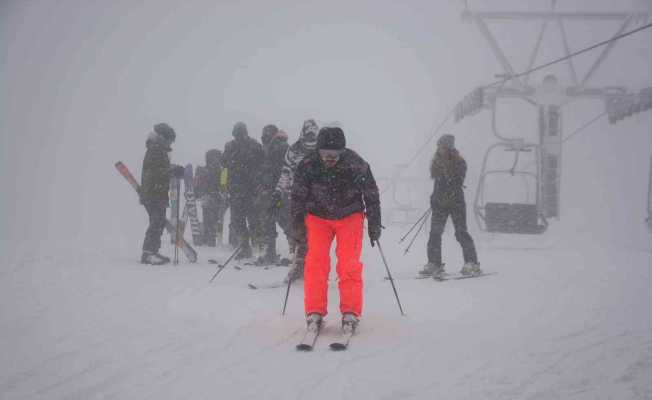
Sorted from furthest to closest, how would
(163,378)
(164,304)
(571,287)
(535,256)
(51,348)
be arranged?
(535,256), (571,287), (164,304), (51,348), (163,378)

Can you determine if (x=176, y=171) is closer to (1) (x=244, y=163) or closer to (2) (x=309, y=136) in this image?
(1) (x=244, y=163)

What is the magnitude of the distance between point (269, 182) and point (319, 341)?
3937mm

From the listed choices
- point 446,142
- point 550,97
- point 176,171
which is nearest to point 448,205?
point 446,142

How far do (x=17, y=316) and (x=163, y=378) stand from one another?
205 cm

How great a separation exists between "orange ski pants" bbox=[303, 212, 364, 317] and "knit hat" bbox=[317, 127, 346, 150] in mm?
556

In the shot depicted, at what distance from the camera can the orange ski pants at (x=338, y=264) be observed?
10.6 feet

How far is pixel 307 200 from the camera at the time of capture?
3471 millimetres

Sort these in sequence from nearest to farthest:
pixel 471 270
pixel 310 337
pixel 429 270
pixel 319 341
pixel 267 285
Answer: pixel 310 337 → pixel 319 341 → pixel 267 285 → pixel 471 270 → pixel 429 270

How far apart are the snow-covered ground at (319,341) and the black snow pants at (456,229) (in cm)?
45

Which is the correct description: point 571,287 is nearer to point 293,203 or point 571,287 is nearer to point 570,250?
point 293,203

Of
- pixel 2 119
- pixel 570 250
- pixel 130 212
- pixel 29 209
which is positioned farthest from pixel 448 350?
pixel 2 119

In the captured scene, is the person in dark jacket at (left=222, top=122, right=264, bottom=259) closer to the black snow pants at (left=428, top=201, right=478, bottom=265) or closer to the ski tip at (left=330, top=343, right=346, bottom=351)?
the black snow pants at (left=428, top=201, right=478, bottom=265)

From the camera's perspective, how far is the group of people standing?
3.32 metres

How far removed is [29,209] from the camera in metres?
24.1
